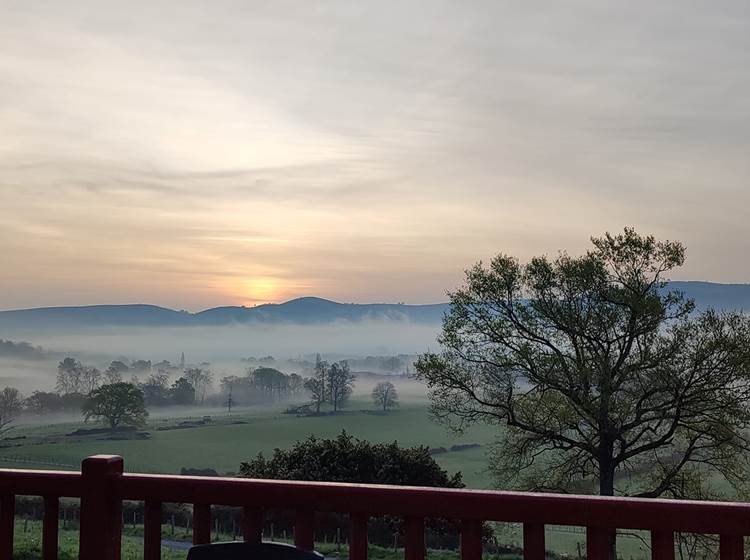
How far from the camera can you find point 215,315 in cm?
4916

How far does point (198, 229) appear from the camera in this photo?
79.4 feet

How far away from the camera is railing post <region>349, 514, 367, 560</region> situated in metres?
1.93

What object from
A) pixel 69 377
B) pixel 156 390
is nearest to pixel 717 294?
pixel 156 390

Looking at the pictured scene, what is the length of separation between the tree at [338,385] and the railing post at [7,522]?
2566cm

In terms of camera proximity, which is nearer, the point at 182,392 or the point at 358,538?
the point at 358,538

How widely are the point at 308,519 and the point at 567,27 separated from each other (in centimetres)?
888

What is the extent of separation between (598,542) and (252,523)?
0.92m

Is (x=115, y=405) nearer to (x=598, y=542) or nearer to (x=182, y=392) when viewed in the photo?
(x=182, y=392)

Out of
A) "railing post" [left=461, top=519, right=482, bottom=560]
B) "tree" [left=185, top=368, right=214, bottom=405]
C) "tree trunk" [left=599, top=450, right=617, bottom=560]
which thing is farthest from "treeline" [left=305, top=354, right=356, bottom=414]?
"railing post" [left=461, top=519, right=482, bottom=560]

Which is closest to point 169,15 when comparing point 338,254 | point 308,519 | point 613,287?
point 308,519

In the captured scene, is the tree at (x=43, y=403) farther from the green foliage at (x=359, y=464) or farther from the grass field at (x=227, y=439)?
the green foliage at (x=359, y=464)

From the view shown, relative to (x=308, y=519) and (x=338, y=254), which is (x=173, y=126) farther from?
(x=338, y=254)

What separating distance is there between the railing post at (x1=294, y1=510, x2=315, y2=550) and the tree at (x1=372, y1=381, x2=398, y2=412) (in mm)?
27669

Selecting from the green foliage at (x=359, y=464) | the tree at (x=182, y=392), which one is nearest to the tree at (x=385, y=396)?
the tree at (x=182, y=392)
